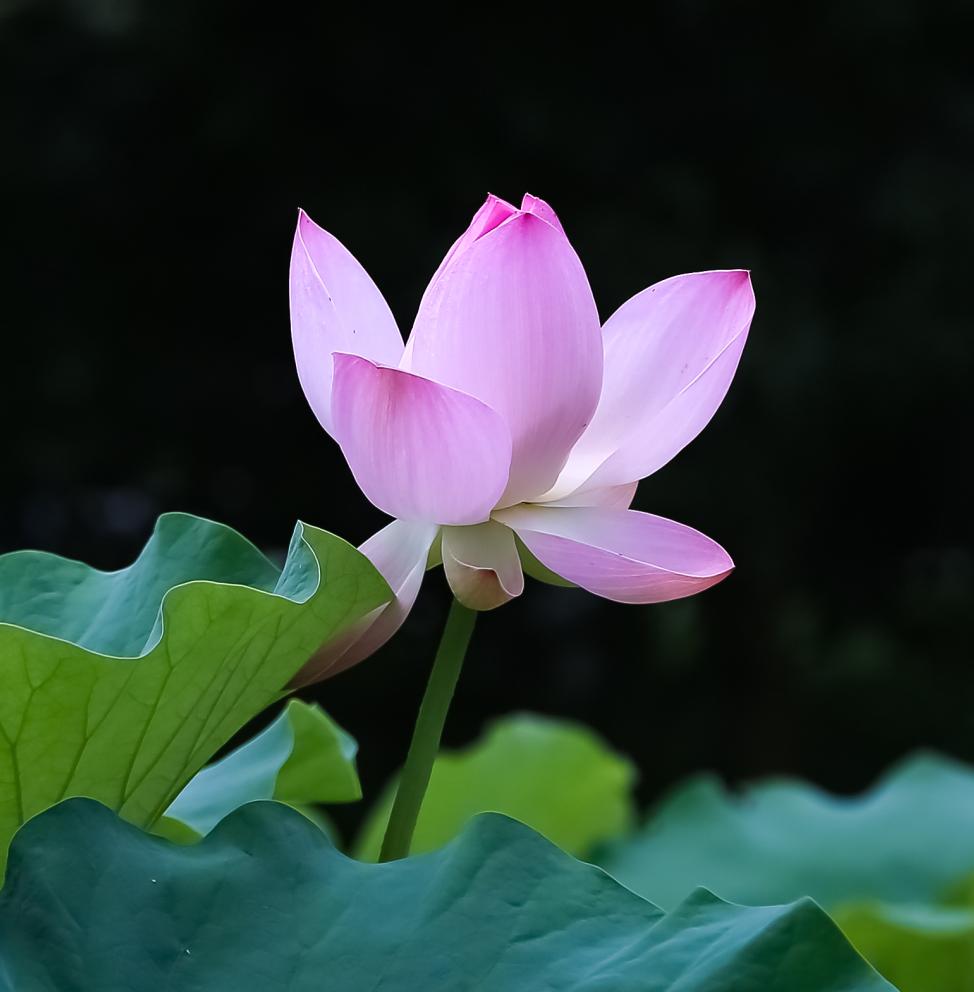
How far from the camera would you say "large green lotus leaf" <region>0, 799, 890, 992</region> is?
328mm

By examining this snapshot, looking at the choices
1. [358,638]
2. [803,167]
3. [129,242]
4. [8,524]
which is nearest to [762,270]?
[803,167]

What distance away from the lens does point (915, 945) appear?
0.82 metres

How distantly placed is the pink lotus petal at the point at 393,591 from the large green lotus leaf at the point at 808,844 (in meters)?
0.66

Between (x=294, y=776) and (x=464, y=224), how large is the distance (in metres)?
3.00

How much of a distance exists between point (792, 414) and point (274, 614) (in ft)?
10.3

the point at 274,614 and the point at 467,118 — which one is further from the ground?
the point at 467,118

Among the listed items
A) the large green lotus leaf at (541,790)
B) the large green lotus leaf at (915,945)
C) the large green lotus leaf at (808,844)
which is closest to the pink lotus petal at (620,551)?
the large green lotus leaf at (915,945)

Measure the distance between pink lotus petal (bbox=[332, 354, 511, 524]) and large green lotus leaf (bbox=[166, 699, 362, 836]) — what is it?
0.50ft

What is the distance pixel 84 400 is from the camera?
3539 millimetres

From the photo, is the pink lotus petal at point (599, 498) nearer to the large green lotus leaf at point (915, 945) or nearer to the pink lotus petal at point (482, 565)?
the pink lotus petal at point (482, 565)

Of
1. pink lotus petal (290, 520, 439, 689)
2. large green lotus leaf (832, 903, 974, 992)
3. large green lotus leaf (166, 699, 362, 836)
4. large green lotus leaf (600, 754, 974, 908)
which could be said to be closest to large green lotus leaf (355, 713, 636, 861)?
large green lotus leaf (600, 754, 974, 908)

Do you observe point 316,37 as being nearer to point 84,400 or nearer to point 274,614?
point 84,400

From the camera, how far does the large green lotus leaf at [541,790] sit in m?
1.21

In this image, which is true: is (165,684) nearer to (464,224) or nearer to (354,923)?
(354,923)
